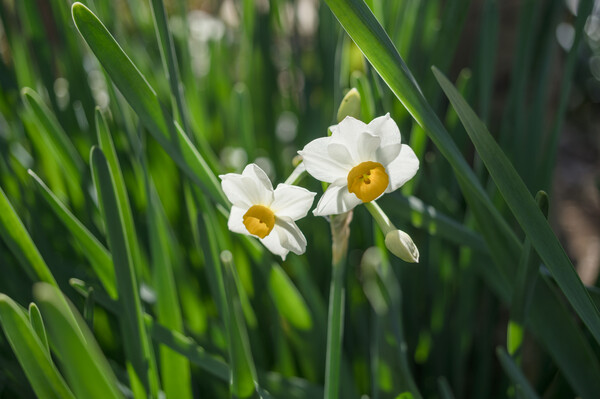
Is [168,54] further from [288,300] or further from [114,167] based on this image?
[288,300]

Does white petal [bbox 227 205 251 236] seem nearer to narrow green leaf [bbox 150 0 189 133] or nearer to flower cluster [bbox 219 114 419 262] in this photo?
flower cluster [bbox 219 114 419 262]

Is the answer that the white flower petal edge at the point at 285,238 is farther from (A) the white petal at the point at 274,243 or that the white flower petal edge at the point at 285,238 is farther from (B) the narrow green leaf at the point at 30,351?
(B) the narrow green leaf at the point at 30,351

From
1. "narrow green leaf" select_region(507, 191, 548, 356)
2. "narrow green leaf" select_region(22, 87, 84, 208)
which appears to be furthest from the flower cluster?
"narrow green leaf" select_region(22, 87, 84, 208)

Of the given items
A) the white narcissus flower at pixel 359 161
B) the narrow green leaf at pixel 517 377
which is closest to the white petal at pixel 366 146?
the white narcissus flower at pixel 359 161

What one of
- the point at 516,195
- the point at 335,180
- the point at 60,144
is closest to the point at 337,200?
the point at 335,180

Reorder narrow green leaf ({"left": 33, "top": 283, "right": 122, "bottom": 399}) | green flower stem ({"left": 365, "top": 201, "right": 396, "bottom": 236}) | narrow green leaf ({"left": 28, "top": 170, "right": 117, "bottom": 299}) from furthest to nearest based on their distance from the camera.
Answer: narrow green leaf ({"left": 28, "top": 170, "right": 117, "bottom": 299}) < green flower stem ({"left": 365, "top": 201, "right": 396, "bottom": 236}) < narrow green leaf ({"left": 33, "top": 283, "right": 122, "bottom": 399})

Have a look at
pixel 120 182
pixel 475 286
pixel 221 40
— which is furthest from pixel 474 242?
pixel 221 40
